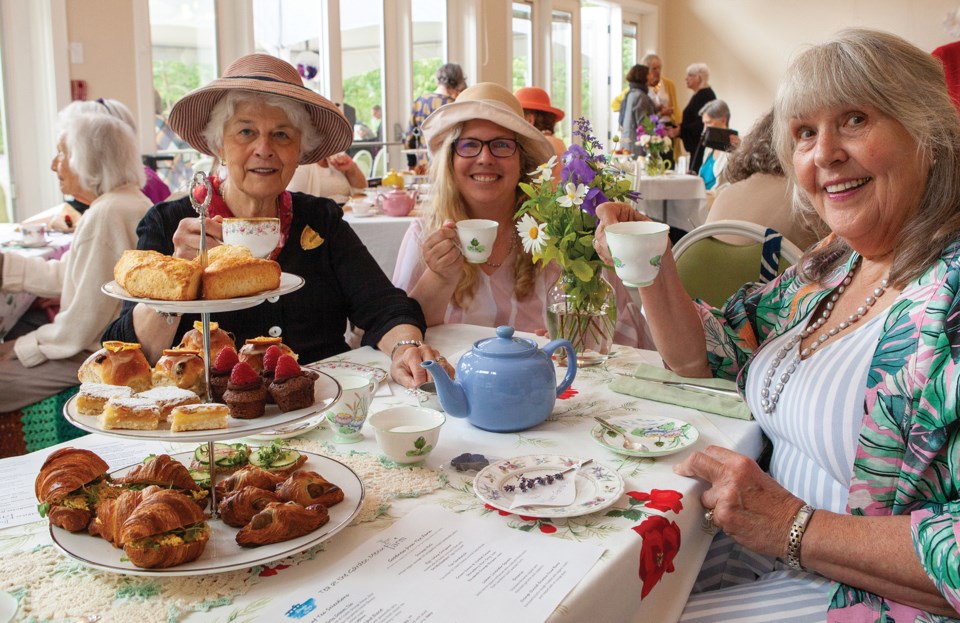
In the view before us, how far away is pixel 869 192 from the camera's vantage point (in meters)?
1.22

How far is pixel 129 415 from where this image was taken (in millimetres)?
890

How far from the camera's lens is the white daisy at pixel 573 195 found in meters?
1.55

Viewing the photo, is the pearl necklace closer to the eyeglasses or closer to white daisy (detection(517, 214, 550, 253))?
white daisy (detection(517, 214, 550, 253))

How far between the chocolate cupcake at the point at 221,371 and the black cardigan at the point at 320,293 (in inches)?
31.8

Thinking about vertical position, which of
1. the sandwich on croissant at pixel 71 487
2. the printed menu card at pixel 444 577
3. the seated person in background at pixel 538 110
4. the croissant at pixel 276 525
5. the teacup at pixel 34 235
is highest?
the seated person in background at pixel 538 110

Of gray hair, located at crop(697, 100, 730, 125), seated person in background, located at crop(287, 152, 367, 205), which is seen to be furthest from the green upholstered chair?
gray hair, located at crop(697, 100, 730, 125)

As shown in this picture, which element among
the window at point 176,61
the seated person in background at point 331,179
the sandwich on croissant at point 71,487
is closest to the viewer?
the sandwich on croissant at point 71,487

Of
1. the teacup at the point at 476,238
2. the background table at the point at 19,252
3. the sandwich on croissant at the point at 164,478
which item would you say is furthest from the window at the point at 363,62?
the sandwich on croissant at the point at 164,478

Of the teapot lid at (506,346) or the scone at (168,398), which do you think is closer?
the scone at (168,398)

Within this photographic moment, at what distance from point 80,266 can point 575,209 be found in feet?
5.63

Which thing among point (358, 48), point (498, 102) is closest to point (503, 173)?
point (498, 102)

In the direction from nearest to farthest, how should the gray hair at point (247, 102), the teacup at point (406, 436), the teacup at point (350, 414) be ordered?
the teacup at point (406, 436) → the teacup at point (350, 414) → the gray hair at point (247, 102)

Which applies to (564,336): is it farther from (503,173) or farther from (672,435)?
(503,173)

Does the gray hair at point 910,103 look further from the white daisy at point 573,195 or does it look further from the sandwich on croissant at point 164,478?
the sandwich on croissant at point 164,478
